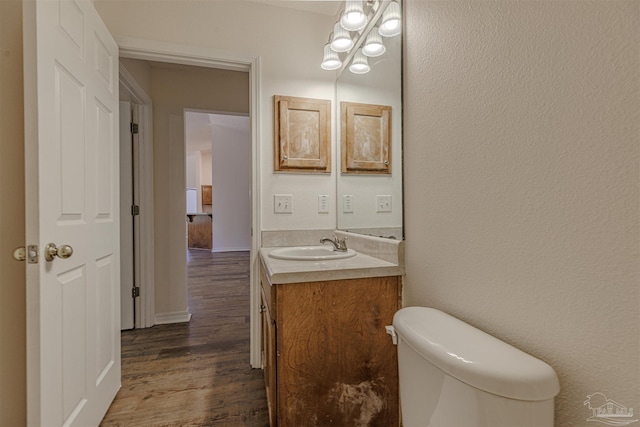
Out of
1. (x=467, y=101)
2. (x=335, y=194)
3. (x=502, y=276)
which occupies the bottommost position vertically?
(x=502, y=276)

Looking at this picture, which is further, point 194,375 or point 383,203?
point 194,375

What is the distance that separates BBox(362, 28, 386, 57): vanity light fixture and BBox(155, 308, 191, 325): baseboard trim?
254 cm

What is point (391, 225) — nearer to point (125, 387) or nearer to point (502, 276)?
point (502, 276)

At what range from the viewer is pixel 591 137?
0.56m

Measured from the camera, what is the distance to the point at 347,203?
188 cm

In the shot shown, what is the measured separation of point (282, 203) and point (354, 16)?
1.09 m

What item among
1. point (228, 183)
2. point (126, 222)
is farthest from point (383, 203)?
point (228, 183)

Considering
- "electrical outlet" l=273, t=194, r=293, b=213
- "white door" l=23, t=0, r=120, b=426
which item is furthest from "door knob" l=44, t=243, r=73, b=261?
"electrical outlet" l=273, t=194, r=293, b=213

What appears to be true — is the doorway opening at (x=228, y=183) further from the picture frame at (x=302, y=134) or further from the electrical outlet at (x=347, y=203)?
the electrical outlet at (x=347, y=203)

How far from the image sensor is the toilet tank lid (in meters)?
0.54

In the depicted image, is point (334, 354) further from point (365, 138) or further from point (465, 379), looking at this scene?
point (365, 138)

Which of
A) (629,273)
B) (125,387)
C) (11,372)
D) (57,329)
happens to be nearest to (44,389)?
(57,329)

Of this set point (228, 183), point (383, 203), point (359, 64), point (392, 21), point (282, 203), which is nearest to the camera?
point (392, 21)

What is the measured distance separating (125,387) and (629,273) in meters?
2.20
